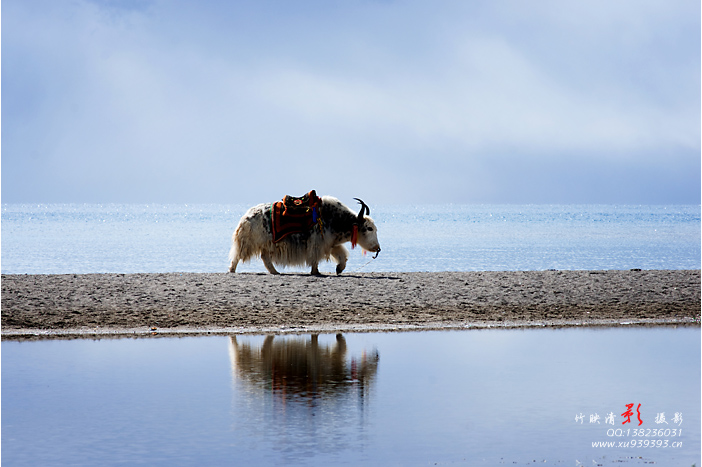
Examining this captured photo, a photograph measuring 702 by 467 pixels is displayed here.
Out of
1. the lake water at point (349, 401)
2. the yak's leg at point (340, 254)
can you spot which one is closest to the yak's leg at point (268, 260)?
the yak's leg at point (340, 254)

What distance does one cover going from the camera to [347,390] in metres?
8.35

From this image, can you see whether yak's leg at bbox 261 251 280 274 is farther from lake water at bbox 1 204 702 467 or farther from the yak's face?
lake water at bbox 1 204 702 467

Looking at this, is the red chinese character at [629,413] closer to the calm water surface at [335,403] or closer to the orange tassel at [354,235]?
the calm water surface at [335,403]

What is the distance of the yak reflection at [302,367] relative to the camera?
8.42m

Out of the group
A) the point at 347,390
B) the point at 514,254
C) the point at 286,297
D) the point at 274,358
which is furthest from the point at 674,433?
the point at 514,254

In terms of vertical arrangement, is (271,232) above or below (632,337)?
above

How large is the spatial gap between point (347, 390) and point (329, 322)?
4.71 m

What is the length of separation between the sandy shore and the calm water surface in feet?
4.59

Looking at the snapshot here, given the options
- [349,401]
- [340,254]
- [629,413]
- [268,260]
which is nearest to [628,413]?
[629,413]

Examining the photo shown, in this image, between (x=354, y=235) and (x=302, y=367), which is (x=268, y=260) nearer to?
(x=354, y=235)

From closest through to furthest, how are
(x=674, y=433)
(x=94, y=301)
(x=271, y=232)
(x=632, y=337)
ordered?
(x=674, y=433), (x=632, y=337), (x=94, y=301), (x=271, y=232)

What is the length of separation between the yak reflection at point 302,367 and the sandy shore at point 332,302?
1.37 metres

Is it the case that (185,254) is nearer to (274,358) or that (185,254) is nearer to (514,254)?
(514,254)

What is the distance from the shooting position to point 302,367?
9.50 m
